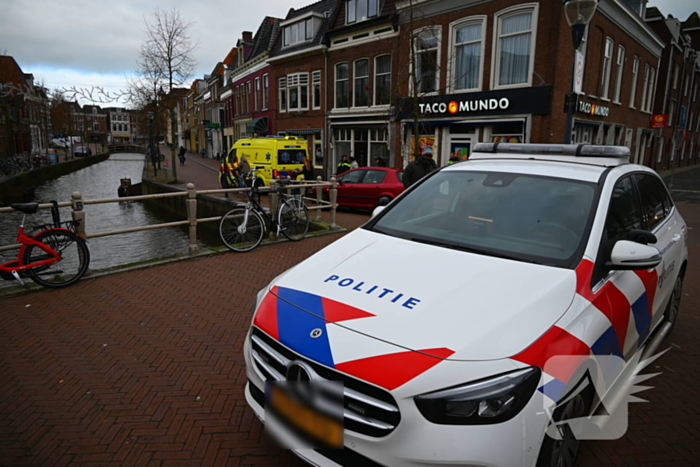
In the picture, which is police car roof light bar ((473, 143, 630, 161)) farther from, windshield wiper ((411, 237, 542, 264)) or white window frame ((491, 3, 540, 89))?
white window frame ((491, 3, 540, 89))

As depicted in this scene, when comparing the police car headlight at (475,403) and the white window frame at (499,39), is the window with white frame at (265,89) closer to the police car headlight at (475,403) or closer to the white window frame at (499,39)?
the white window frame at (499,39)

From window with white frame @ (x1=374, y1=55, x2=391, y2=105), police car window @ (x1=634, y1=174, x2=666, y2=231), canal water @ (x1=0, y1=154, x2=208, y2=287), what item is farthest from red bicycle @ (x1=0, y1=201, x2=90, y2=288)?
window with white frame @ (x1=374, y1=55, x2=391, y2=105)

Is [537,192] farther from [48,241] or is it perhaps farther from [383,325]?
[48,241]

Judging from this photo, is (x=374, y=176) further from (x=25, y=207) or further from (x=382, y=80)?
(x=382, y=80)

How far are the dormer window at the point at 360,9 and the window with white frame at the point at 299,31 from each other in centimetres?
282

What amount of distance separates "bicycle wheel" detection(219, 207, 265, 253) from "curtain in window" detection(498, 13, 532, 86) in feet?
40.8

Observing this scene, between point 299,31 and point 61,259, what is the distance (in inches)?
932

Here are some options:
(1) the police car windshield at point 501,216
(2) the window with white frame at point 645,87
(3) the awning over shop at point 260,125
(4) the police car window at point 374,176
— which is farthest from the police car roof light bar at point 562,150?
(3) the awning over shop at point 260,125

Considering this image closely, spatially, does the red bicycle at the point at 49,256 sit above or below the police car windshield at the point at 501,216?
below

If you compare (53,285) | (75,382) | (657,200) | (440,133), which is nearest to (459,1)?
(440,133)

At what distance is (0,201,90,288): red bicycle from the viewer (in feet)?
17.9

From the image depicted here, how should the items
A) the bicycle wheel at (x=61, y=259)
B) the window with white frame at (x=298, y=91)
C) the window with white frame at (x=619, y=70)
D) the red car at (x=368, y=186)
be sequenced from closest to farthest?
1. the bicycle wheel at (x=61, y=259)
2. the red car at (x=368, y=186)
3. the window with white frame at (x=619, y=70)
4. the window with white frame at (x=298, y=91)

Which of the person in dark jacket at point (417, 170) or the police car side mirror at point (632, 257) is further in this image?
the person in dark jacket at point (417, 170)

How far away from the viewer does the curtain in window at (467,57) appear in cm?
1725
